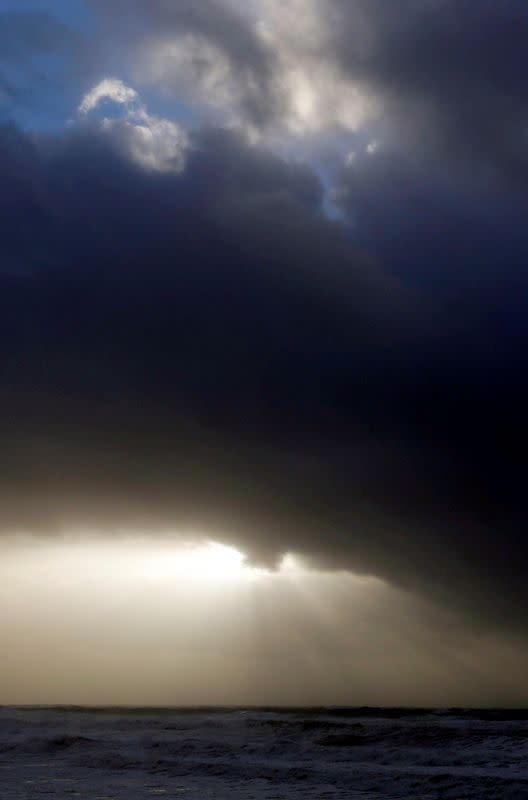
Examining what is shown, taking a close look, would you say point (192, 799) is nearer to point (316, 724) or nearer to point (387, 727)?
point (387, 727)

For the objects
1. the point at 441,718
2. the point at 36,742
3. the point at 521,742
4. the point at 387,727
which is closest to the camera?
the point at 521,742

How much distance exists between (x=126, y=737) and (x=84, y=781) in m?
13.3

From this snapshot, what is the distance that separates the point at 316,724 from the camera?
38.3m

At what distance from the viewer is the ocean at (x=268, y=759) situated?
22.0 m

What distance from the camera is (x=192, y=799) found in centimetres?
2097

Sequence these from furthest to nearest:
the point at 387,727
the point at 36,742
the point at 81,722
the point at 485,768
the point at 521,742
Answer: the point at 81,722
the point at 36,742
the point at 387,727
the point at 521,742
the point at 485,768

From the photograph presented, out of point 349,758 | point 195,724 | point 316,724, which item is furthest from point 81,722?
point 349,758

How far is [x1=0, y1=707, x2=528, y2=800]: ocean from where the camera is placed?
72.3 feet

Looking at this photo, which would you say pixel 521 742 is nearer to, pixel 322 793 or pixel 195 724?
pixel 322 793

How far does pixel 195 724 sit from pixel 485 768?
2124 cm

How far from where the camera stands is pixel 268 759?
98.3ft

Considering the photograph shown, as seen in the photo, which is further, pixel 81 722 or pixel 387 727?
pixel 81 722

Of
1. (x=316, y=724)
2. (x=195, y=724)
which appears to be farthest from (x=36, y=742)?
(x=316, y=724)

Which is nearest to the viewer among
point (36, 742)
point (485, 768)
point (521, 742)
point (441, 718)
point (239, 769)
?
point (485, 768)
